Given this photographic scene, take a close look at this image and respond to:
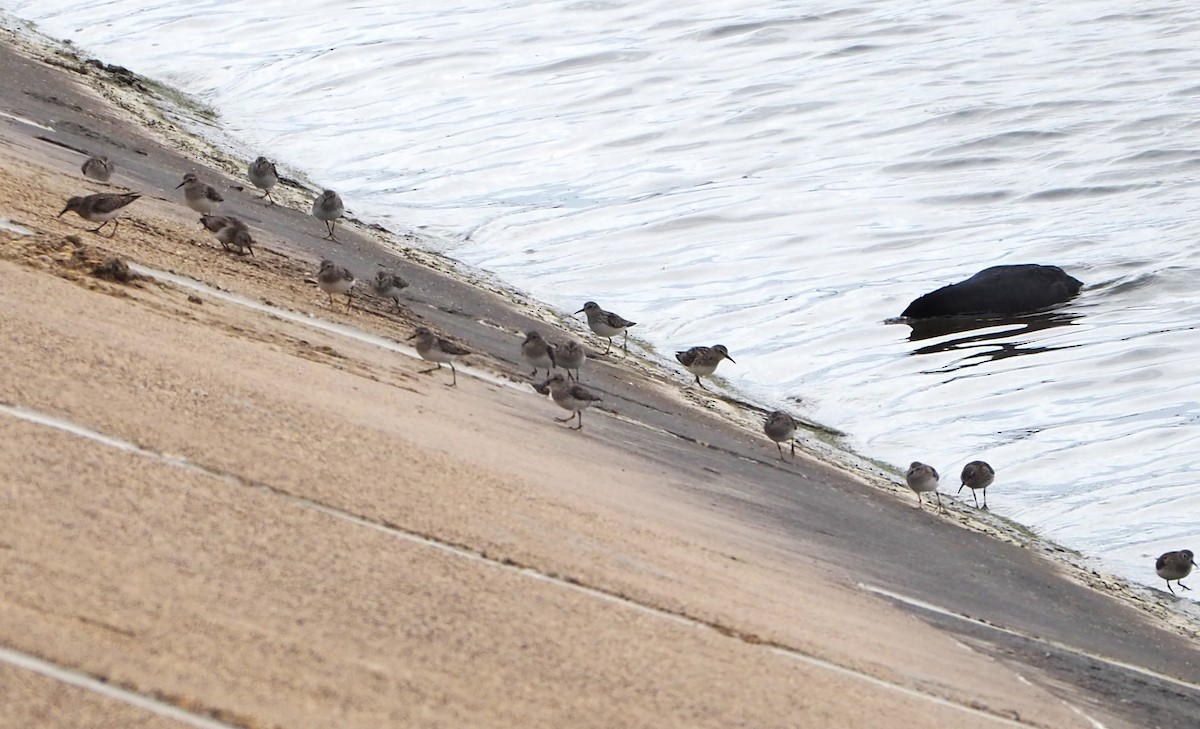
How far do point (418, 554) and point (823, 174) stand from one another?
618 inches

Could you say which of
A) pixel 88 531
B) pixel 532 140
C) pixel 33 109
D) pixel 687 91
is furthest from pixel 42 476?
pixel 687 91

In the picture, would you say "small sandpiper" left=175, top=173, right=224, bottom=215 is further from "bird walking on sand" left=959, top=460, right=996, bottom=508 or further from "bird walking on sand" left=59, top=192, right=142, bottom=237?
"bird walking on sand" left=959, top=460, right=996, bottom=508

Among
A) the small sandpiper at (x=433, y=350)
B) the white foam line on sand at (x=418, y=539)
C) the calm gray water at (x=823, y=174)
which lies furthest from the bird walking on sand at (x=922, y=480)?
the white foam line on sand at (x=418, y=539)

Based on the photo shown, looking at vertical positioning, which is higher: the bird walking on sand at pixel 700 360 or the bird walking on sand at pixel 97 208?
the bird walking on sand at pixel 700 360

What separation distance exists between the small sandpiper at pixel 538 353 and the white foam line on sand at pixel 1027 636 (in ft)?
11.5

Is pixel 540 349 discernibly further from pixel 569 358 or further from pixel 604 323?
pixel 604 323

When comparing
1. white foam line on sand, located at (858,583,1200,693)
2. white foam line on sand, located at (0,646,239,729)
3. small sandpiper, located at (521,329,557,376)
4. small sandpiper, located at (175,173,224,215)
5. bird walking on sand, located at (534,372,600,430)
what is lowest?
white foam line on sand, located at (0,646,239,729)

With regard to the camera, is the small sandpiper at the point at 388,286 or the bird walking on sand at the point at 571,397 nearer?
the bird walking on sand at the point at 571,397

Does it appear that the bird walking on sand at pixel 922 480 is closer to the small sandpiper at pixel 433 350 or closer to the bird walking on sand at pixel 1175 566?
the bird walking on sand at pixel 1175 566

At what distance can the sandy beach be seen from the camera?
15.0 feet

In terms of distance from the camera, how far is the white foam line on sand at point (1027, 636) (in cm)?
773

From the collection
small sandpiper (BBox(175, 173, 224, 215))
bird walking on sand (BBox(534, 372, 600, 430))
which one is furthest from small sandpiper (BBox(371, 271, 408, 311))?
bird walking on sand (BBox(534, 372, 600, 430))

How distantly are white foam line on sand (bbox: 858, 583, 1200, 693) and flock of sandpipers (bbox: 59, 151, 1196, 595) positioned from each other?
215 centimetres

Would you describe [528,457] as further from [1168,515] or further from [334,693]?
[1168,515]
